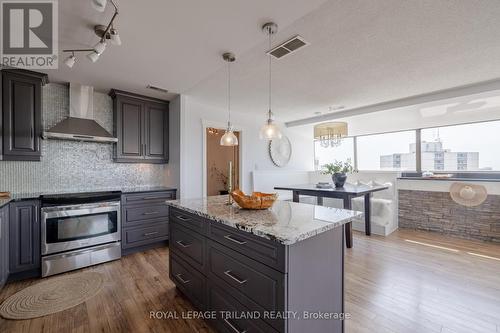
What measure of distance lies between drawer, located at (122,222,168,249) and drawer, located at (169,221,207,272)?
1.30 meters

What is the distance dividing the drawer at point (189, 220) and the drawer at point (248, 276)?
0.48 feet

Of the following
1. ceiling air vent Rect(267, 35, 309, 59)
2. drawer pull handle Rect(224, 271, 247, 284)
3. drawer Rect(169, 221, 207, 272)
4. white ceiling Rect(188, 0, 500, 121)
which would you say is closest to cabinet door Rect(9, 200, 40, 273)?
drawer Rect(169, 221, 207, 272)

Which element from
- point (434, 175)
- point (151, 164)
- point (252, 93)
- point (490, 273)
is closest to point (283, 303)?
point (490, 273)

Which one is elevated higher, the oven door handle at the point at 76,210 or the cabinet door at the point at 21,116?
the cabinet door at the point at 21,116

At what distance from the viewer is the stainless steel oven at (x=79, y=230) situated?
2549 mm

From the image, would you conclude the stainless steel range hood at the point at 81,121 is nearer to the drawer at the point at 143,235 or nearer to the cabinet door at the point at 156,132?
the cabinet door at the point at 156,132

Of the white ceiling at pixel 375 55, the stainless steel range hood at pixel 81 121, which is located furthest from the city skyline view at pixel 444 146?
the stainless steel range hood at pixel 81 121

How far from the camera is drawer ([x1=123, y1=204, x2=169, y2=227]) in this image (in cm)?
315

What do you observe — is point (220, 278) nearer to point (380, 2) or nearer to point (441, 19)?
point (380, 2)

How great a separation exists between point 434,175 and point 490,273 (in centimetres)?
241

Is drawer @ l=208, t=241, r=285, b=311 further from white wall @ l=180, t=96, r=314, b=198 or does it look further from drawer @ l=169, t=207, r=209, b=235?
white wall @ l=180, t=96, r=314, b=198

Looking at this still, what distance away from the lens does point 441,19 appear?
6.02 feet

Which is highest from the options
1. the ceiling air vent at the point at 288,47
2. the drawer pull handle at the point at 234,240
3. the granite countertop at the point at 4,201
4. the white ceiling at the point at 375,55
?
the white ceiling at the point at 375,55

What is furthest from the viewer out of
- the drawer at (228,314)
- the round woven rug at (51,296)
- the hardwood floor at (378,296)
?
the round woven rug at (51,296)
